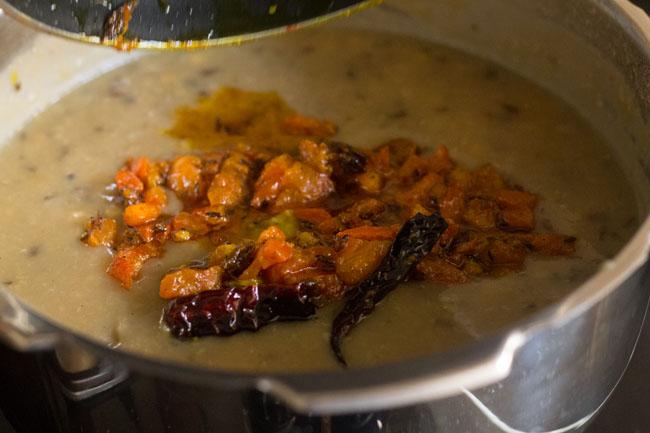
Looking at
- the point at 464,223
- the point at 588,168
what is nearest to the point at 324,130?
the point at 464,223

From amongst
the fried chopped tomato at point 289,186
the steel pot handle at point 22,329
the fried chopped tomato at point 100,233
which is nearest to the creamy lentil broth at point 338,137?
the fried chopped tomato at point 100,233

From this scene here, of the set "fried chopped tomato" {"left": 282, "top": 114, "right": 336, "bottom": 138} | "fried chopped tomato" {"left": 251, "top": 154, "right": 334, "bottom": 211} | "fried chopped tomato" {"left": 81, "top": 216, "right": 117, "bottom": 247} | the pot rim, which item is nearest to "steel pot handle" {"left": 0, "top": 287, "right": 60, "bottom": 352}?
the pot rim

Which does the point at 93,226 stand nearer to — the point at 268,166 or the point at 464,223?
the point at 268,166

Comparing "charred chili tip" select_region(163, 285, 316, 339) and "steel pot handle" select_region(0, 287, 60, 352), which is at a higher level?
"steel pot handle" select_region(0, 287, 60, 352)

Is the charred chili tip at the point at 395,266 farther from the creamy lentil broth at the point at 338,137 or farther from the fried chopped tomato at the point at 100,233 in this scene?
the fried chopped tomato at the point at 100,233

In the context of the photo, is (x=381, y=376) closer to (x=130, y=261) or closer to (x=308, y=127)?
(x=130, y=261)

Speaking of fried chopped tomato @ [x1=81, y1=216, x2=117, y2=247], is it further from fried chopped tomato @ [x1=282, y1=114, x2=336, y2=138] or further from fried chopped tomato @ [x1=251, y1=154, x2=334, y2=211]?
fried chopped tomato @ [x1=282, y1=114, x2=336, y2=138]

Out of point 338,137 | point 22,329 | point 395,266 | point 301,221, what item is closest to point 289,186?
point 301,221

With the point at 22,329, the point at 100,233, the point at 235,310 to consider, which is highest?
the point at 22,329
